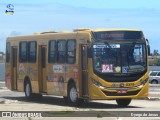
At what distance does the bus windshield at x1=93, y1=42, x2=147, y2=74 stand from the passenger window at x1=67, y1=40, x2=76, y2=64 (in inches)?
53.1

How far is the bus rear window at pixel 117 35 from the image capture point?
73.3 feet

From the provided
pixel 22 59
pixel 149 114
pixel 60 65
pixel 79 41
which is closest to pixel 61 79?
pixel 60 65

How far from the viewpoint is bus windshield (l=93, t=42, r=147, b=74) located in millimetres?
22047

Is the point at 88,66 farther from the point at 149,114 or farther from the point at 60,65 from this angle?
the point at 149,114

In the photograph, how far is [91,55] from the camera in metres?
22.0

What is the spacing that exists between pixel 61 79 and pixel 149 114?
21.0 ft

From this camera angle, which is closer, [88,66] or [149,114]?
[149,114]

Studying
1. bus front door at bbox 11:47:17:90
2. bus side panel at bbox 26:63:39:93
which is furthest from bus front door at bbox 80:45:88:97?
bus front door at bbox 11:47:17:90

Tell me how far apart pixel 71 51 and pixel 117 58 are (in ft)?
7.17

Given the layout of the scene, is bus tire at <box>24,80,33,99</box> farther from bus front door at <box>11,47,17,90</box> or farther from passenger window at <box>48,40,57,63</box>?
passenger window at <box>48,40,57,63</box>

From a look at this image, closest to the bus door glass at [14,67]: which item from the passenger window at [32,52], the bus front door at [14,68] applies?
the bus front door at [14,68]

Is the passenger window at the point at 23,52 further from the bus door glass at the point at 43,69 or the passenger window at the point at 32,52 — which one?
the bus door glass at the point at 43,69

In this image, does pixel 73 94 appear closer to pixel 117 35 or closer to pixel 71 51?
pixel 71 51

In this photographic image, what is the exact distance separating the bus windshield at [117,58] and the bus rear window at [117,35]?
0.31 metres
